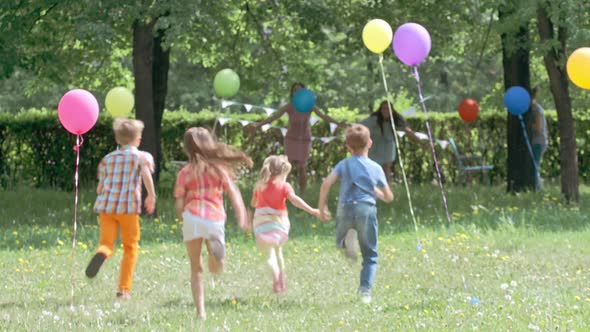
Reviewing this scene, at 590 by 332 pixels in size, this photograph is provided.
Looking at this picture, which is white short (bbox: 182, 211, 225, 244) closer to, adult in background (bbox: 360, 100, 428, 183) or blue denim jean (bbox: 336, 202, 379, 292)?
blue denim jean (bbox: 336, 202, 379, 292)

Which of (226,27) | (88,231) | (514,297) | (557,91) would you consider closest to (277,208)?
(514,297)

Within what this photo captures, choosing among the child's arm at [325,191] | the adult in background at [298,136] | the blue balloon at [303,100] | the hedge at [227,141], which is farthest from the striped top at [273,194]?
the hedge at [227,141]

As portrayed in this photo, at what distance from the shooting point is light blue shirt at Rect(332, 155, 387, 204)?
9.19m

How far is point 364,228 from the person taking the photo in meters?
9.20

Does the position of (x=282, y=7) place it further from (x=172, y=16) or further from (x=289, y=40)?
(x=172, y=16)

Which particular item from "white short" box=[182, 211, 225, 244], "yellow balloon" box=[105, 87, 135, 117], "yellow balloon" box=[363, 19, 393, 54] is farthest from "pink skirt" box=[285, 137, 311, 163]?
"white short" box=[182, 211, 225, 244]

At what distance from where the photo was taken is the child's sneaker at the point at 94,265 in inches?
355

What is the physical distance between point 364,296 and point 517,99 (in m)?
9.41

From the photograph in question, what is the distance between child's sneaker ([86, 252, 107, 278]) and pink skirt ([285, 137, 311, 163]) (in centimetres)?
828

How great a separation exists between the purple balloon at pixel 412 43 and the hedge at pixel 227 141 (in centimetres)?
1256

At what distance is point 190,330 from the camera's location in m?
7.63

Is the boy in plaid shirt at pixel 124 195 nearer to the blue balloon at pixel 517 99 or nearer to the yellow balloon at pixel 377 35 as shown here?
the yellow balloon at pixel 377 35

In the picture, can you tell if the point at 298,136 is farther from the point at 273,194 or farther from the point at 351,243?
the point at 351,243

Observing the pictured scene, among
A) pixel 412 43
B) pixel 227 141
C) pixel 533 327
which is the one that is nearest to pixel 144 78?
pixel 412 43
